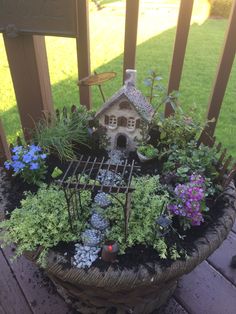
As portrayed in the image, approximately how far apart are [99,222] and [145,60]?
3.53 meters

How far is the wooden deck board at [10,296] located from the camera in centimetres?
143

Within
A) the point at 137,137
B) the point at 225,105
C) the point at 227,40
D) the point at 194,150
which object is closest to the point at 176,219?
the point at 194,150

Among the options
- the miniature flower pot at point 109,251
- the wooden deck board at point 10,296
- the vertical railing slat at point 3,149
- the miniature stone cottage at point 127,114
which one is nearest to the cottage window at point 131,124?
the miniature stone cottage at point 127,114

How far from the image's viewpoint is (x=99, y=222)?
1191 mm

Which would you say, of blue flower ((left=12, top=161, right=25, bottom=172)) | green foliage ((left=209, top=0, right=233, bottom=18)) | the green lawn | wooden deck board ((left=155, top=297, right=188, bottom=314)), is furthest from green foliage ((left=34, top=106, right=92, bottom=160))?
Answer: green foliage ((left=209, top=0, right=233, bottom=18))

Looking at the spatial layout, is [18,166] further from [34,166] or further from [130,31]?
[130,31]

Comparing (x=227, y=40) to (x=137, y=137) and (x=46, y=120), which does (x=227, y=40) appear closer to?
(x=137, y=137)

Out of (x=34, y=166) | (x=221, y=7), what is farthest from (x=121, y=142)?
(x=221, y=7)

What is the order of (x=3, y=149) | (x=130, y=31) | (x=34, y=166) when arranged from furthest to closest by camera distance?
(x=3, y=149) → (x=130, y=31) → (x=34, y=166)

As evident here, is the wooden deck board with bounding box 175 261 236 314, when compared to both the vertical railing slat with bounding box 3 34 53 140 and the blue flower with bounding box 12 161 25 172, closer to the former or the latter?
the blue flower with bounding box 12 161 25 172

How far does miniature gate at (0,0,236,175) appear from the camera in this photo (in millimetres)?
1314

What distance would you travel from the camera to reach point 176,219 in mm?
1292

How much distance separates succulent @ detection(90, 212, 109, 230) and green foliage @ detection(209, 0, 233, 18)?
→ 730 centimetres

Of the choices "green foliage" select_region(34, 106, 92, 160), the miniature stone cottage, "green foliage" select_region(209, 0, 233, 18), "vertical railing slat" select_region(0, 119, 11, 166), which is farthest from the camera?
"green foliage" select_region(209, 0, 233, 18)
